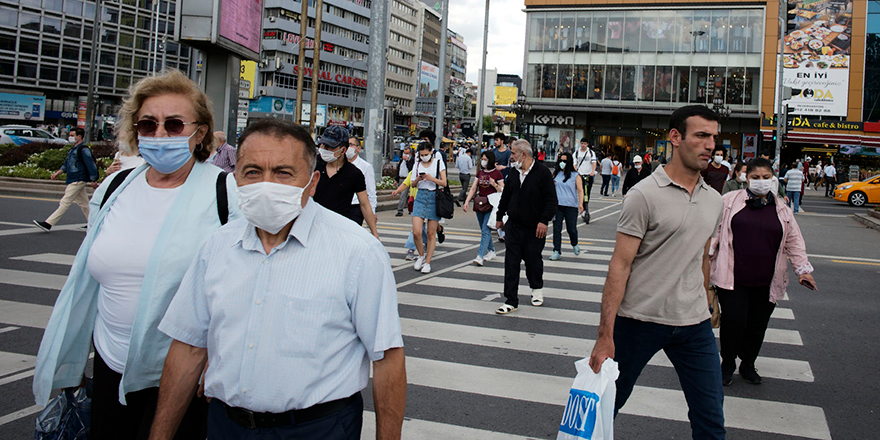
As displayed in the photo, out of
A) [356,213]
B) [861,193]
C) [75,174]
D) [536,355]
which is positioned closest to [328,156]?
[356,213]

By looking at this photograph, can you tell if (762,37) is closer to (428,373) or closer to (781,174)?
(781,174)

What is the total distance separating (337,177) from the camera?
7387mm

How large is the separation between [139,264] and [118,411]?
592 millimetres

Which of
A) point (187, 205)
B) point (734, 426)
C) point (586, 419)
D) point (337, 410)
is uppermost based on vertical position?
point (187, 205)

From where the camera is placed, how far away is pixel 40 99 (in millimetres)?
68125

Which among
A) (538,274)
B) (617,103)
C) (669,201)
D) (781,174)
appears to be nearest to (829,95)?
(617,103)

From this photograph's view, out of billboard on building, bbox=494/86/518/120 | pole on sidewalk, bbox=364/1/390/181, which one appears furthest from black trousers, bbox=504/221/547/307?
billboard on building, bbox=494/86/518/120

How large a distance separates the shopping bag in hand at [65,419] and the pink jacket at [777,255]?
4.49m

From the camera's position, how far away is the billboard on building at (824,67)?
53.2 meters

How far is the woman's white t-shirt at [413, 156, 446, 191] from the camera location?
10586mm

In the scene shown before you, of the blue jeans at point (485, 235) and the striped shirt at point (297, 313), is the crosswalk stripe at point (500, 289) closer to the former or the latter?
the blue jeans at point (485, 235)

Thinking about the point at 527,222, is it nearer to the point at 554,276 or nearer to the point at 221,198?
the point at 554,276

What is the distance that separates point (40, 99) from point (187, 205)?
76735mm

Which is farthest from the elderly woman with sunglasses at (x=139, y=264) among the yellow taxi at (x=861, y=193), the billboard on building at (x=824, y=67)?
the billboard on building at (x=824, y=67)
